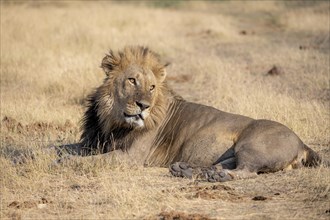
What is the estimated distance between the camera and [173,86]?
39.5 feet

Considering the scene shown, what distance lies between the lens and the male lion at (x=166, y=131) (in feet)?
21.0

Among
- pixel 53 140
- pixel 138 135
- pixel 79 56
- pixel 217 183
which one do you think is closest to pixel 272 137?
pixel 217 183

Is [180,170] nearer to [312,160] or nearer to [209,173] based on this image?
[209,173]

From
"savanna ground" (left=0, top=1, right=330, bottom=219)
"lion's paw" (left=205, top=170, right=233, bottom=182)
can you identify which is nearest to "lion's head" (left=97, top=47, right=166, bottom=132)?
"savanna ground" (left=0, top=1, right=330, bottom=219)

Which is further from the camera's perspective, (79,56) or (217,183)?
(79,56)

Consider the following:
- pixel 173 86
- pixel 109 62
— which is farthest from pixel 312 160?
pixel 173 86

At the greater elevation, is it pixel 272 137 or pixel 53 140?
pixel 272 137

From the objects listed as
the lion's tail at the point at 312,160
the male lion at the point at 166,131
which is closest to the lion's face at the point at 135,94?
the male lion at the point at 166,131

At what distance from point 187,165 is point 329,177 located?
1.28 metres

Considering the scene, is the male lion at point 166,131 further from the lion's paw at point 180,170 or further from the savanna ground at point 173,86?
the savanna ground at point 173,86

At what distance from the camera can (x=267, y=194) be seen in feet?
18.6

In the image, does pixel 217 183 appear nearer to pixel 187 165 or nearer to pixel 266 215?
pixel 187 165

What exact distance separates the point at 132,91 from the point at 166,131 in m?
0.53

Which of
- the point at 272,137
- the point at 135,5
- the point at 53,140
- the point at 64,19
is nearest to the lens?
the point at 272,137
